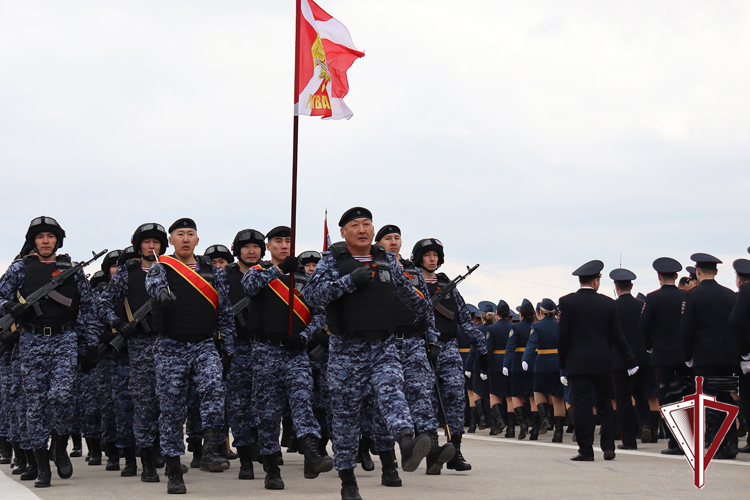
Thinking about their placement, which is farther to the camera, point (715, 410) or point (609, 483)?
point (609, 483)

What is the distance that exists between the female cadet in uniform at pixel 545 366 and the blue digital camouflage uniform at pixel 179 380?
711 centimetres

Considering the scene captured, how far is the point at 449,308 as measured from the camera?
9.98 meters

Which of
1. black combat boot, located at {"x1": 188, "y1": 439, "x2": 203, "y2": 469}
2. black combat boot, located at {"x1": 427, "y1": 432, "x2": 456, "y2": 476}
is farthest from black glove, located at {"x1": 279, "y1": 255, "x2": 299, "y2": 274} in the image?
black combat boot, located at {"x1": 188, "y1": 439, "x2": 203, "y2": 469}

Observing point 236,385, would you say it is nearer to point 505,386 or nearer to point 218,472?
point 218,472

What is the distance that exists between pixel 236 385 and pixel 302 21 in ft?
13.3

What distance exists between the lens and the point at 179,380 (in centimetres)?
821

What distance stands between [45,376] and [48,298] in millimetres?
810

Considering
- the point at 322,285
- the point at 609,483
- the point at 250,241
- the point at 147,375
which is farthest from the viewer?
the point at 250,241

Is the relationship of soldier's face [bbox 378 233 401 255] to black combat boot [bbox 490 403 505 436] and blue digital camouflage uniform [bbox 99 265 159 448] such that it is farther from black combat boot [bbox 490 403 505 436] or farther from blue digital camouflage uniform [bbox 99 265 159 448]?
black combat boot [bbox 490 403 505 436]

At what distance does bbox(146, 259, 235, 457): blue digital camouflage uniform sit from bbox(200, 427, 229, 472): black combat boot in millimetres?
65

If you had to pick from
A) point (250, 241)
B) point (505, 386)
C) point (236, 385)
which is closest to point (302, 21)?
point (250, 241)

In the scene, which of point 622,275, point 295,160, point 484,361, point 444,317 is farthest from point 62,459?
point 622,275

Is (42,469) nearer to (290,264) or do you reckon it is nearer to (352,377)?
(290,264)

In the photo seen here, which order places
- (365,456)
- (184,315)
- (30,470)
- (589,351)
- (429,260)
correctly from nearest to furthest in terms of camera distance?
(184,315) < (30,470) < (365,456) < (429,260) < (589,351)
